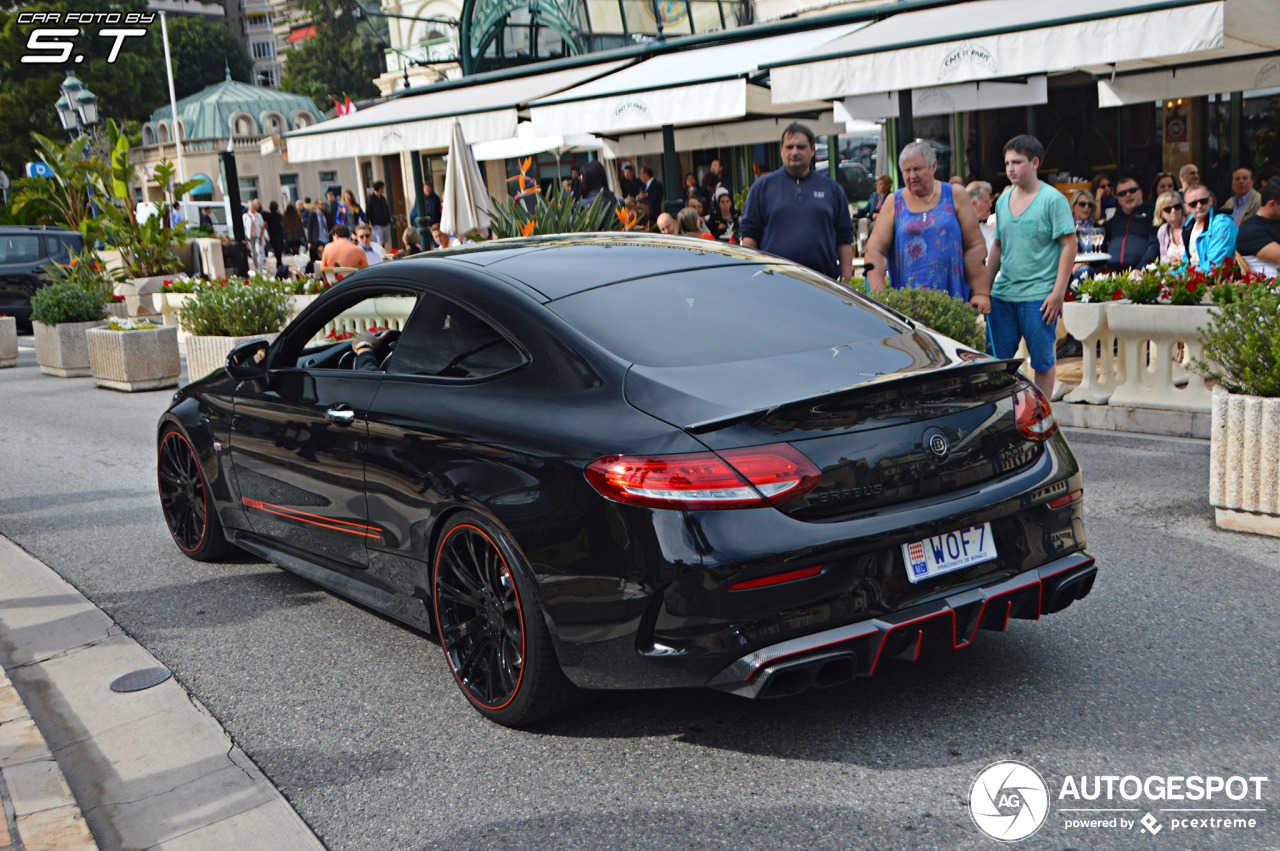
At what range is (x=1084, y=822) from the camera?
125 inches

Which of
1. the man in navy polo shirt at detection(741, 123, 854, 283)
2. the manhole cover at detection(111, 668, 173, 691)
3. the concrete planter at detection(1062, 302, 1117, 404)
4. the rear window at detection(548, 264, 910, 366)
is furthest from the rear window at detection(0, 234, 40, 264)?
the rear window at detection(548, 264, 910, 366)

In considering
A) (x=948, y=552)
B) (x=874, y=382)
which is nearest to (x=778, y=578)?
(x=948, y=552)

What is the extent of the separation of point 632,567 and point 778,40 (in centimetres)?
1232

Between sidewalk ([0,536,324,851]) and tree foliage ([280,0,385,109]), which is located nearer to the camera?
sidewalk ([0,536,324,851])

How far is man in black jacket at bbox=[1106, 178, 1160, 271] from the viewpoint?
12.0 metres

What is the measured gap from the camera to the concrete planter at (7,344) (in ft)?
57.3

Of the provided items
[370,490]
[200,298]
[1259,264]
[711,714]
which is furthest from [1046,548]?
[200,298]

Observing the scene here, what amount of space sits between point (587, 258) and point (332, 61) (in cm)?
9454

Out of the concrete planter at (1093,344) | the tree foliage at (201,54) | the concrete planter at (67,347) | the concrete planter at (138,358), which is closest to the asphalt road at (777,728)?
the concrete planter at (1093,344)

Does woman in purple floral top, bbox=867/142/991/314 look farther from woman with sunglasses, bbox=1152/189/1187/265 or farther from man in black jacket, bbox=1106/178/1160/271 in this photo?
man in black jacket, bbox=1106/178/1160/271

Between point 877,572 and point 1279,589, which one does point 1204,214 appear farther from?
point 877,572

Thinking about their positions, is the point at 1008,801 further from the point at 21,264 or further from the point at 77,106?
the point at 77,106

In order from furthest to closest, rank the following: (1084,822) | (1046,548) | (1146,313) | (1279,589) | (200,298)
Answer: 1. (200,298)
2. (1146,313)
3. (1279,589)
4. (1046,548)
5. (1084,822)

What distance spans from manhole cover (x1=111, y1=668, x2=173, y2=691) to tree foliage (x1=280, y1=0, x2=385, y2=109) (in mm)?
90866
